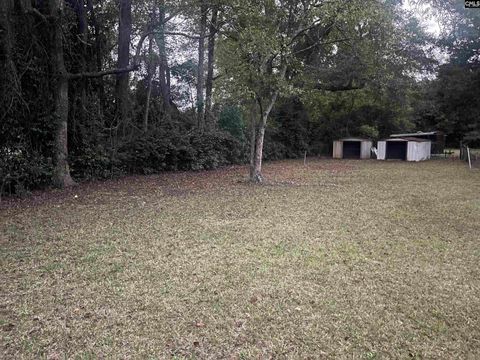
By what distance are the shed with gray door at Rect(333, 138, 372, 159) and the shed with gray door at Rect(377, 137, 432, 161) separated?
140cm

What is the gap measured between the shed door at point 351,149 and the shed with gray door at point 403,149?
169 cm

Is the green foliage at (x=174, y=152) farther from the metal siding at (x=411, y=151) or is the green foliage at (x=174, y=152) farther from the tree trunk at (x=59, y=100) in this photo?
the metal siding at (x=411, y=151)

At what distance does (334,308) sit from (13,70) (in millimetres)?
8135

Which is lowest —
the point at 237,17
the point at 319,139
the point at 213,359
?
the point at 213,359

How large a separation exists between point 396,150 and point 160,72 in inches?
566

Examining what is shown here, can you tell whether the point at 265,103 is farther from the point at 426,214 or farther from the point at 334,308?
the point at 334,308

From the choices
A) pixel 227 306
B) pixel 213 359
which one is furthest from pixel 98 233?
pixel 213 359

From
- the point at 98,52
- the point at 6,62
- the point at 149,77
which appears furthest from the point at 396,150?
the point at 6,62

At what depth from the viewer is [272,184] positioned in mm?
10219

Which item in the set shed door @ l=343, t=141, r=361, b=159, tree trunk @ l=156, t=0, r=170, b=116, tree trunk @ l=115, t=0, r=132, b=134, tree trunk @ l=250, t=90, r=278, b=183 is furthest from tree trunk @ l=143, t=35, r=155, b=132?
shed door @ l=343, t=141, r=361, b=159

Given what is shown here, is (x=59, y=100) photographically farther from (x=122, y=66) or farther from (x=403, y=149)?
(x=403, y=149)

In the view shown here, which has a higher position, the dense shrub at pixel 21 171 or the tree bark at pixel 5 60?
the tree bark at pixel 5 60

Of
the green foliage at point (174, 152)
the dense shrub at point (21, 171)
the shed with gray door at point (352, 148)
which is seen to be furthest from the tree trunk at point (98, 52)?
the shed with gray door at point (352, 148)

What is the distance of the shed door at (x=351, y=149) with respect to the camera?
2298cm
